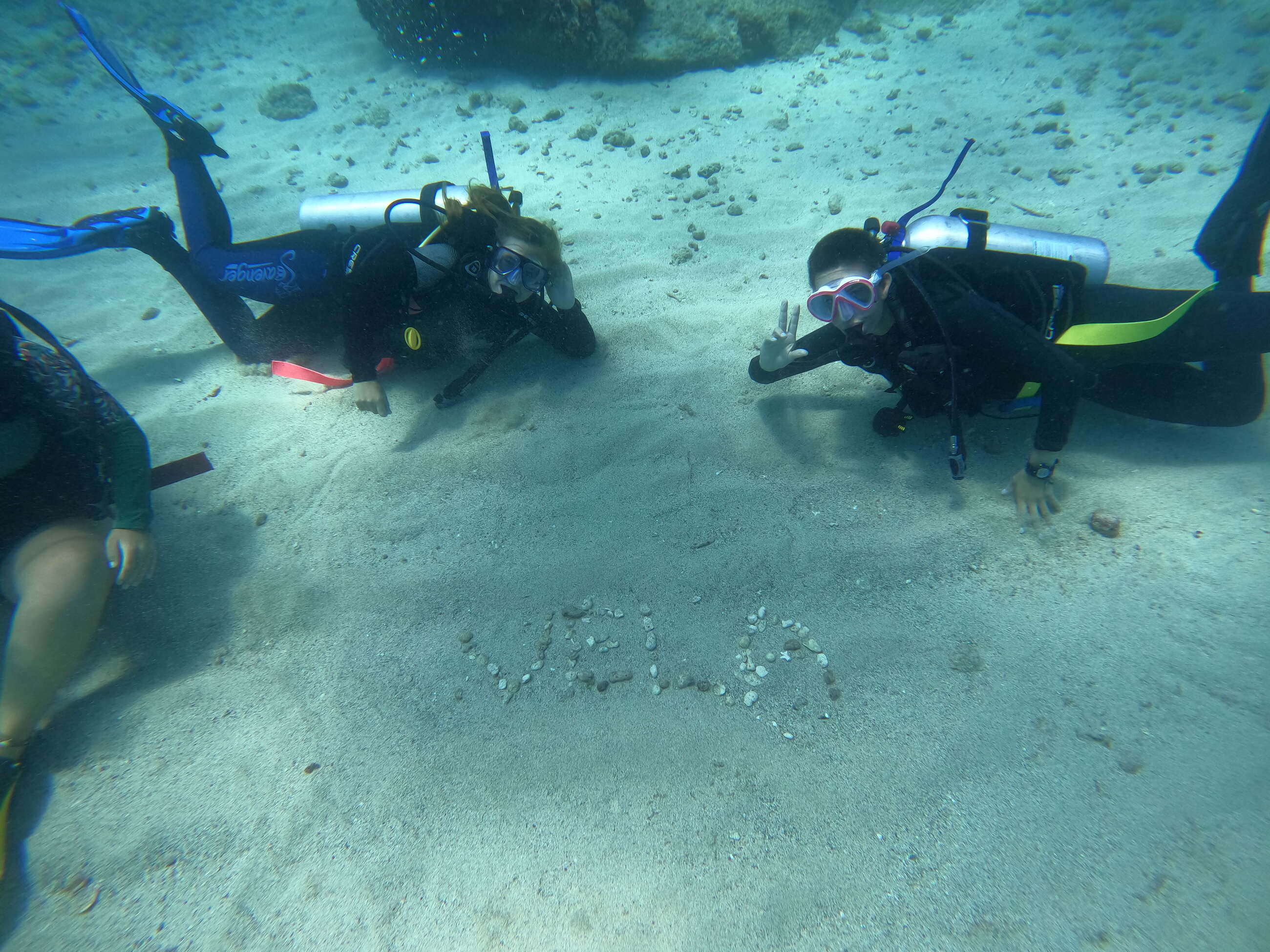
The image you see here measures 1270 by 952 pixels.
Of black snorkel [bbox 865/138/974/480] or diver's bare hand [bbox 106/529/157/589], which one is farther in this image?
black snorkel [bbox 865/138/974/480]

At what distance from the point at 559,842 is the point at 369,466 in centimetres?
267

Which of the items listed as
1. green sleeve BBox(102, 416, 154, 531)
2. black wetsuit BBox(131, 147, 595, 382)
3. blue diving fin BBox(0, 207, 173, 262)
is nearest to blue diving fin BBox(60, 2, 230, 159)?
black wetsuit BBox(131, 147, 595, 382)

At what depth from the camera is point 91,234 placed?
4.38 metres

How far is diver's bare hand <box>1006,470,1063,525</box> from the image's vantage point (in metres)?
2.97

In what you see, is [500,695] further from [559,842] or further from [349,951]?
[349,951]

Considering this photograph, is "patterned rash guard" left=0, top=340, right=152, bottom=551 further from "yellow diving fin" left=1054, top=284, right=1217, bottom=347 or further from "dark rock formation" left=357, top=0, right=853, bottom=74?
"dark rock formation" left=357, top=0, right=853, bottom=74

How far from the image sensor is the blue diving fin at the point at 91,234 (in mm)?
4312

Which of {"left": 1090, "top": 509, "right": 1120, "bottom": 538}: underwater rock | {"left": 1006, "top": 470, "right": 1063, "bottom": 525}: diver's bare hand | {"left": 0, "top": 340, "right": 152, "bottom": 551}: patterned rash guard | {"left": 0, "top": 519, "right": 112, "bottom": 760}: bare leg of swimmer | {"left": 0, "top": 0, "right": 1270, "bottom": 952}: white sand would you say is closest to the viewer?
{"left": 0, "top": 0, "right": 1270, "bottom": 952}: white sand

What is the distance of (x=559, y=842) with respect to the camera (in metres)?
2.14

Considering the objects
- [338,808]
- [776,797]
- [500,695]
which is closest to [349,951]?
[338,808]

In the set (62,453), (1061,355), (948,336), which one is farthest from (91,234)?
(1061,355)

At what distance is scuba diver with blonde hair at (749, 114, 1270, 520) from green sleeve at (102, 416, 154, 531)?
3.73 metres

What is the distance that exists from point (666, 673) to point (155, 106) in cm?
692

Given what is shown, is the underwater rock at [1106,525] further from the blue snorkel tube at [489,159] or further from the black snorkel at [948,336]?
the blue snorkel tube at [489,159]
